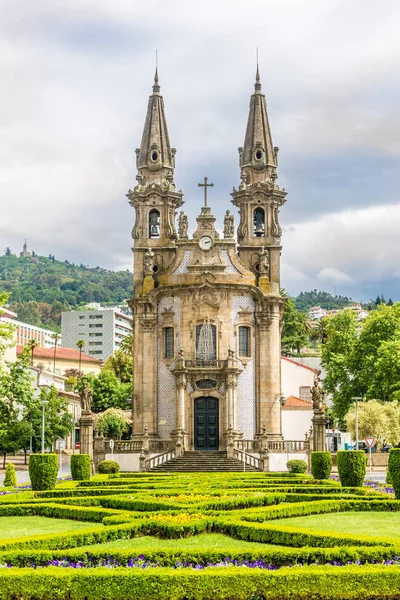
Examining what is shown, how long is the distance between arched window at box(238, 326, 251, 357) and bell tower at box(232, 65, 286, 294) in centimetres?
337

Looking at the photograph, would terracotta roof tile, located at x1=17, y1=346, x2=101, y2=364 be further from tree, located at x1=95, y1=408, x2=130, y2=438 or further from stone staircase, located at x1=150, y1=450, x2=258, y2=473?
stone staircase, located at x1=150, y1=450, x2=258, y2=473

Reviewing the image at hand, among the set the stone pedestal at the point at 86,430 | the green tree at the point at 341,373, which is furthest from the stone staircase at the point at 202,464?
the green tree at the point at 341,373

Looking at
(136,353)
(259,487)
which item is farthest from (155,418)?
(259,487)

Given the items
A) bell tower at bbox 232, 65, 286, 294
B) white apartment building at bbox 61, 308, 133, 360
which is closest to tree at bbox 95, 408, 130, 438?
bell tower at bbox 232, 65, 286, 294

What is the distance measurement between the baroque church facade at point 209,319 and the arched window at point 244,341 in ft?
0.23

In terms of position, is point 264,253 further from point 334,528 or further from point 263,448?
point 334,528

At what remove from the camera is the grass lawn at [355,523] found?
21.7 meters

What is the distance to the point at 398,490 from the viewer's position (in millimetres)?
28641

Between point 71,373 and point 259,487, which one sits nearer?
point 259,487

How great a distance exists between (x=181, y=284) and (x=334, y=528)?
120 feet

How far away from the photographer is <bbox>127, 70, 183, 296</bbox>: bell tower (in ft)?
201

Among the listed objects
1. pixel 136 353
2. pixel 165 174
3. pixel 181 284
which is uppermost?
pixel 165 174

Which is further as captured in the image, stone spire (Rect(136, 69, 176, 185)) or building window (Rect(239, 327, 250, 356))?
stone spire (Rect(136, 69, 176, 185))

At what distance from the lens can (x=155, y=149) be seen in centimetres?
6269
